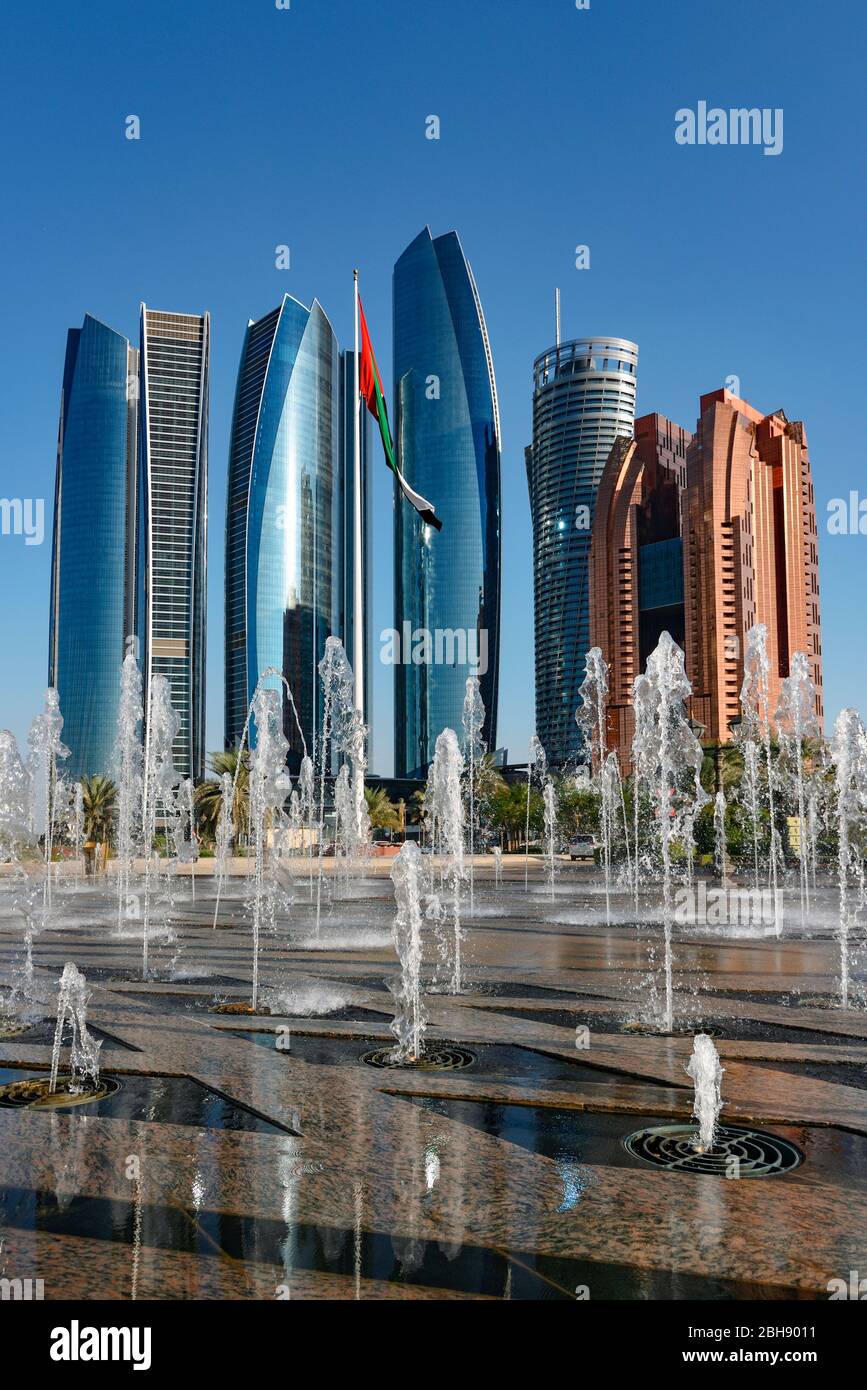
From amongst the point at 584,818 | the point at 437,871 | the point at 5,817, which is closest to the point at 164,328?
the point at 584,818

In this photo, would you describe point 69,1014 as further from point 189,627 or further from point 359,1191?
point 189,627

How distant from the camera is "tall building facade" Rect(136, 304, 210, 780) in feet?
420

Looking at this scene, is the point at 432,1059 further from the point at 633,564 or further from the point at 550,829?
the point at 633,564

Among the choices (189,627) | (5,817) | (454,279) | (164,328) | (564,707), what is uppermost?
(454,279)

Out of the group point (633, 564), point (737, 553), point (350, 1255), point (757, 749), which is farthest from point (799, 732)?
point (633, 564)

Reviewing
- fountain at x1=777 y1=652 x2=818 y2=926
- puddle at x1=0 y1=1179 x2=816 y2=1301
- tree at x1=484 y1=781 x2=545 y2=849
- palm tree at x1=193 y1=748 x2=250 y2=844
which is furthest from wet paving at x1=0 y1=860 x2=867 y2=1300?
tree at x1=484 y1=781 x2=545 y2=849

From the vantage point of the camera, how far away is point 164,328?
459 ft

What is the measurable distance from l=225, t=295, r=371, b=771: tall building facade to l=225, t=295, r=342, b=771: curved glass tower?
14 cm

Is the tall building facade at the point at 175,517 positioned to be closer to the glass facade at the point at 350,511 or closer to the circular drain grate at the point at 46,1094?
the glass facade at the point at 350,511

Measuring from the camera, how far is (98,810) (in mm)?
44281

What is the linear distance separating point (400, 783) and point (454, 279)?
78819 mm

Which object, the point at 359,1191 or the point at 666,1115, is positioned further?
the point at 666,1115

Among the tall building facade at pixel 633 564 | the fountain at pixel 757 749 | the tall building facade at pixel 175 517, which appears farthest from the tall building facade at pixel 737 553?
the tall building facade at pixel 175 517
